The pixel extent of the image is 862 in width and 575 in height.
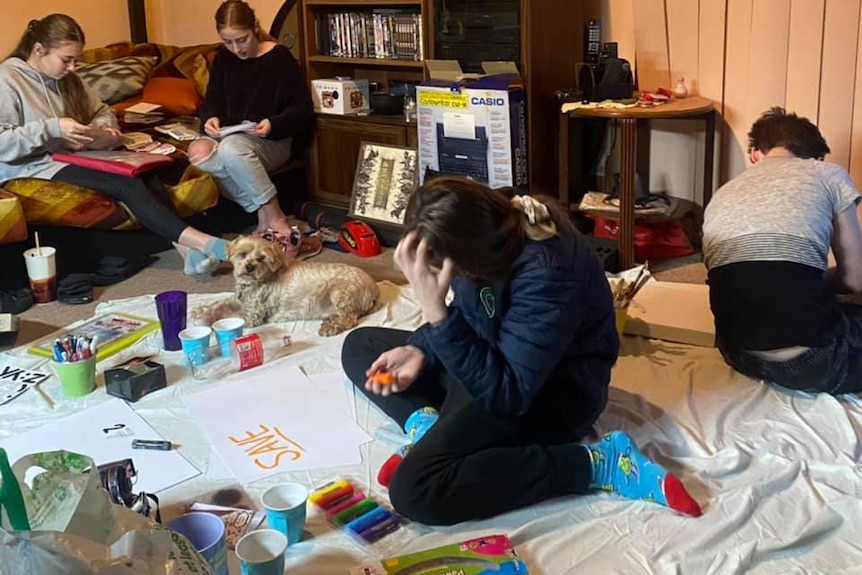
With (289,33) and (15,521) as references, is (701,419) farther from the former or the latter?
(289,33)

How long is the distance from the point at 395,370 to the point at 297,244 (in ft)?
5.55

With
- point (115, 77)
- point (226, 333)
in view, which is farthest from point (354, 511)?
point (115, 77)

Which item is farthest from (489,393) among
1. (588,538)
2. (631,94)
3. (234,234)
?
(234,234)

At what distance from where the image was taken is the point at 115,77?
4.19m

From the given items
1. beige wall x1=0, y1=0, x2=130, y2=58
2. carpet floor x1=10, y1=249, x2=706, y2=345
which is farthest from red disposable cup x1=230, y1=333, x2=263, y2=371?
beige wall x1=0, y1=0, x2=130, y2=58

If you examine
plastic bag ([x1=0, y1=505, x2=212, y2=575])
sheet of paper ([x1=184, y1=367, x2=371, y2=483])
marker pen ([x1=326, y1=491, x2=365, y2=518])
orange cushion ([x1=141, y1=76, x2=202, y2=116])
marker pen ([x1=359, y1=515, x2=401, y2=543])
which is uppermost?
orange cushion ([x1=141, y1=76, x2=202, y2=116])

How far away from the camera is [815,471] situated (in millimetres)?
1967

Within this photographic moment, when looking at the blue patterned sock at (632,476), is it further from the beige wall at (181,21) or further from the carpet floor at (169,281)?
the beige wall at (181,21)

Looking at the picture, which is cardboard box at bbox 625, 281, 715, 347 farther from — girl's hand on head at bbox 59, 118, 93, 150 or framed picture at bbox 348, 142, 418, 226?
A: girl's hand on head at bbox 59, 118, 93, 150

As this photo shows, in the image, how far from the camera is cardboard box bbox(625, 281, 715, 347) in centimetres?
262

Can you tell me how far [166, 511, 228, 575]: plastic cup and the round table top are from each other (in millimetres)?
2085

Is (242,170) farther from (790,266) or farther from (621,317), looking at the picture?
(790,266)

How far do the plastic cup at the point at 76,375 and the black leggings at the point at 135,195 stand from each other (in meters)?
1.04

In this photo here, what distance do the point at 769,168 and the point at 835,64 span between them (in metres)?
1.05
